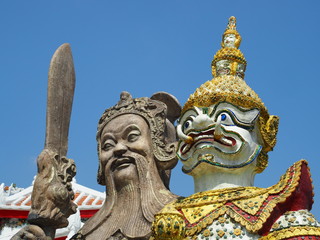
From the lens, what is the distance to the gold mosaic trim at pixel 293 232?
3.64m

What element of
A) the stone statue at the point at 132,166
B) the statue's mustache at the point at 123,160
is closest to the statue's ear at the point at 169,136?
the stone statue at the point at 132,166

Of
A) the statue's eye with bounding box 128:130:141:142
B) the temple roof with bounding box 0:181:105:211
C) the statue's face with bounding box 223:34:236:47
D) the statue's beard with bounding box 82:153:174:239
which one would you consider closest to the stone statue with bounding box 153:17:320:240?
the statue's face with bounding box 223:34:236:47

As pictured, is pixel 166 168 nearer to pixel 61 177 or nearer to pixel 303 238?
pixel 61 177

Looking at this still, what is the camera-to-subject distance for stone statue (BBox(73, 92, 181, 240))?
4797 mm

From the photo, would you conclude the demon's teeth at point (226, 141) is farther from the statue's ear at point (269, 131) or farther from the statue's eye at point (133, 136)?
the statue's eye at point (133, 136)

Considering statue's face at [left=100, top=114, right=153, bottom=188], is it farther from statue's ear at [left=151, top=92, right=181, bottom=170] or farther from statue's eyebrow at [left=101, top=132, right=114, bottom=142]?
statue's ear at [left=151, top=92, right=181, bottom=170]

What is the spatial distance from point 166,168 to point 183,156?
2.39 feet

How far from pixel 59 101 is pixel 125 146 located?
0.71m

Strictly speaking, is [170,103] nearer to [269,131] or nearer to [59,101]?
[59,101]

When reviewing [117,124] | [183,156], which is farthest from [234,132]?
[117,124]

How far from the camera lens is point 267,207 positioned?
3.89m

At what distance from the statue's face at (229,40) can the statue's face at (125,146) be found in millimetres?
1002

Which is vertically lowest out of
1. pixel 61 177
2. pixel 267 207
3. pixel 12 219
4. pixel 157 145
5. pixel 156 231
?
pixel 156 231

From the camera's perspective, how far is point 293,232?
367 centimetres
